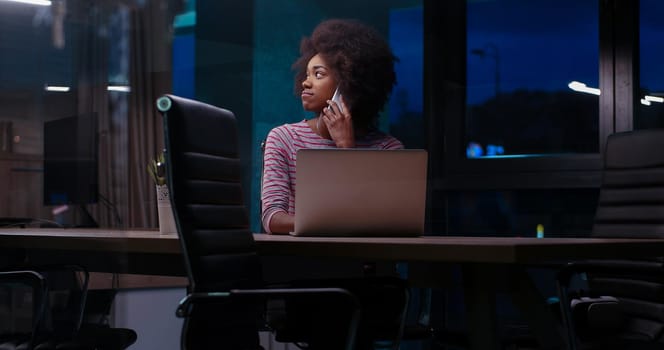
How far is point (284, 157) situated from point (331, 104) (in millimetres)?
257

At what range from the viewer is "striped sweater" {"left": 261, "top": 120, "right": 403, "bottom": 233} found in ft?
8.82

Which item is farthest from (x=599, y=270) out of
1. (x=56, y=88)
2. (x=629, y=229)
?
(x=56, y=88)

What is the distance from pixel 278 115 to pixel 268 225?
248 centimetres

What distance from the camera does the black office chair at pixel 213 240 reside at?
1906mm

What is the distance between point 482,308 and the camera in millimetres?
1747

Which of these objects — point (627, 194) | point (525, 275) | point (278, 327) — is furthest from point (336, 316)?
point (627, 194)

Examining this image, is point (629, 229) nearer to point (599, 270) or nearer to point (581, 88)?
point (599, 270)

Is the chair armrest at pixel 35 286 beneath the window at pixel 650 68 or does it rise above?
beneath

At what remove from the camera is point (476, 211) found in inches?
189

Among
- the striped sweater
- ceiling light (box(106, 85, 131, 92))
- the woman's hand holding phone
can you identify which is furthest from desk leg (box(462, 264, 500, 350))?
ceiling light (box(106, 85, 131, 92))

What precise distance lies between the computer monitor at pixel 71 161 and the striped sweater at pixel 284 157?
2.29 ft

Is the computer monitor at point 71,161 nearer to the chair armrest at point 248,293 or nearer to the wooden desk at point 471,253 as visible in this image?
the wooden desk at point 471,253

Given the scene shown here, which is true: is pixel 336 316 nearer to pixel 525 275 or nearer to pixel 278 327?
pixel 278 327

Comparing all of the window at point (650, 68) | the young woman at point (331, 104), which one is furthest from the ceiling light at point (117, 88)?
the window at point (650, 68)
